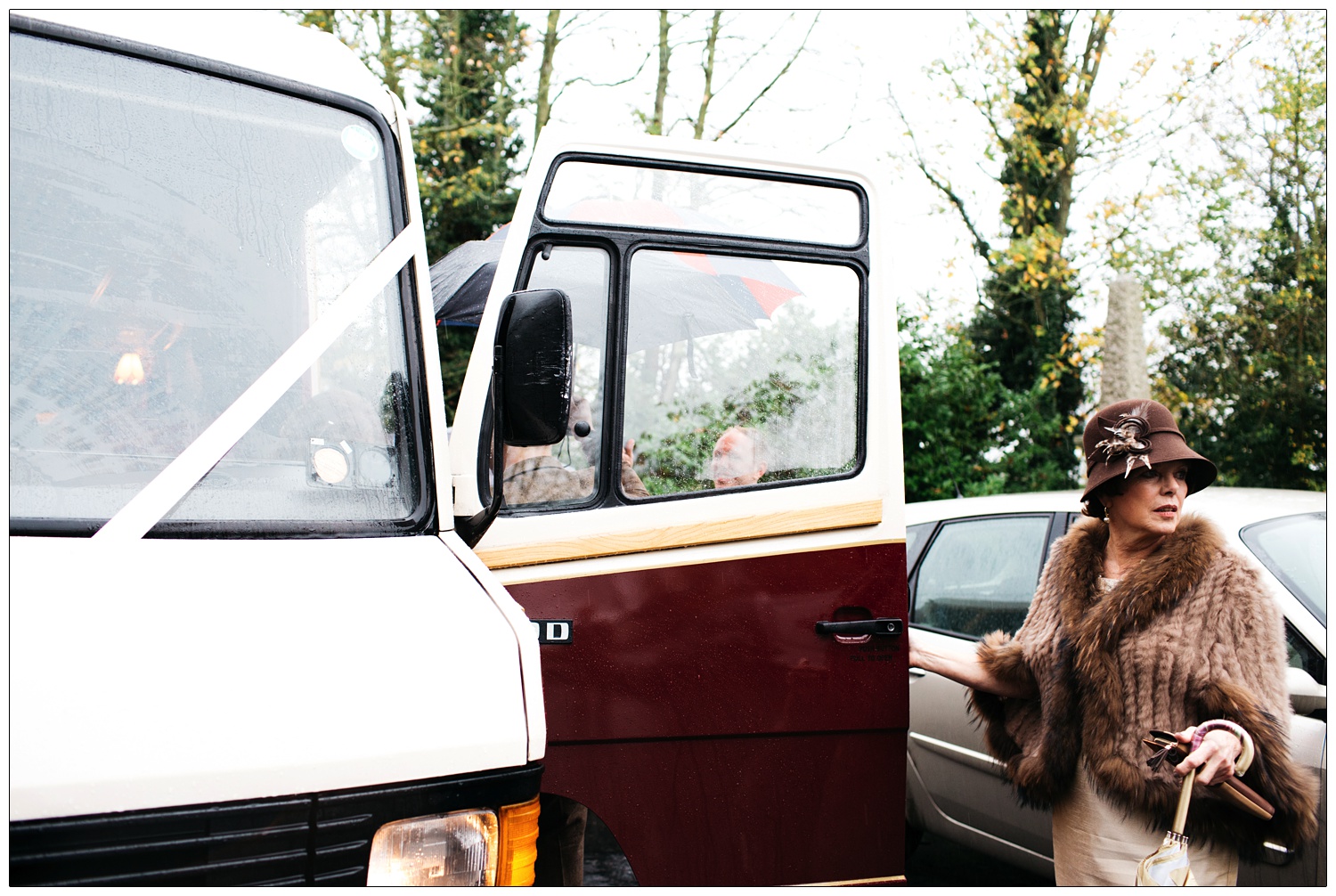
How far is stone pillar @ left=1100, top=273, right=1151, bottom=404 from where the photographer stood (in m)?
11.8

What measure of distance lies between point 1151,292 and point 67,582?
14.0m

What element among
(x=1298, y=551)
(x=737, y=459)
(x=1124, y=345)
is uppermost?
(x=1124, y=345)

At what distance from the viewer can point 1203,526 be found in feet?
9.05

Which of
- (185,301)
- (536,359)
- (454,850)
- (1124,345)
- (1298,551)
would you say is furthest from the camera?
(1124,345)

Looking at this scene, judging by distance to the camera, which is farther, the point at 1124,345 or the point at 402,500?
the point at 1124,345

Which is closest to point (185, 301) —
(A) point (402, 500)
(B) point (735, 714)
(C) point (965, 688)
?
(A) point (402, 500)

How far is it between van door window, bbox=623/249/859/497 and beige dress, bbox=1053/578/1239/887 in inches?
38.0

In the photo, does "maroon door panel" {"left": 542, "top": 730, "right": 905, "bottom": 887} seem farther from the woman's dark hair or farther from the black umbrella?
the black umbrella

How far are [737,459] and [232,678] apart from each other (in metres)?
1.79

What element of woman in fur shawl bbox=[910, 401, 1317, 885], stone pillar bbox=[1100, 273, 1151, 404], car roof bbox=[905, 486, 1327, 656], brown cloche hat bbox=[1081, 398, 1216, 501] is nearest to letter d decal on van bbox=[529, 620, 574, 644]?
woman in fur shawl bbox=[910, 401, 1317, 885]

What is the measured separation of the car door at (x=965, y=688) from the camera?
13.2 ft

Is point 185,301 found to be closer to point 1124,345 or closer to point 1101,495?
point 1101,495

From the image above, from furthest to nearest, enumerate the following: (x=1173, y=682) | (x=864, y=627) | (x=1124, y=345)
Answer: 1. (x=1124, y=345)
2. (x=864, y=627)
3. (x=1173, y=682)

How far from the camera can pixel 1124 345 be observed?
38.8ft
